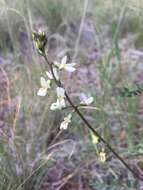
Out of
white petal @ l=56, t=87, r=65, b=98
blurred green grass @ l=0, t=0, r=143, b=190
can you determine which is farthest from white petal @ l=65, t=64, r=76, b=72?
blurred green grass @ l=0, t=0, r=143, b=190

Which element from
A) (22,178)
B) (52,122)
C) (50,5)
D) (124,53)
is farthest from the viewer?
(50,5)

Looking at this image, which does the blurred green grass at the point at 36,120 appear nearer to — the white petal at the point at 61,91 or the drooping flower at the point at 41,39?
the white petal at the point at 61,91

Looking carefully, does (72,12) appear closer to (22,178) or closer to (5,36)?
(5,36)

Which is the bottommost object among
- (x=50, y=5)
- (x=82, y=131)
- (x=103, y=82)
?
(x=82, y=131)

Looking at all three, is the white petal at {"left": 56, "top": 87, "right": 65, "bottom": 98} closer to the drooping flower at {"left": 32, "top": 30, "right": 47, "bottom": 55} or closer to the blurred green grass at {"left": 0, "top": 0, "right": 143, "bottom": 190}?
the drooping flower at {"left": 32, "top": 30, "right": 47, "bottom": 55}

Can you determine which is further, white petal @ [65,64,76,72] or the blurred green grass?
the blurred green grass

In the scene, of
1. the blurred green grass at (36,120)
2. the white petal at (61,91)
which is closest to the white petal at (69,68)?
the white petal at (61,91)

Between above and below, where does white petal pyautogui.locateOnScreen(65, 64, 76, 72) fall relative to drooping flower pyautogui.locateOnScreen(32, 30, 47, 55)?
below

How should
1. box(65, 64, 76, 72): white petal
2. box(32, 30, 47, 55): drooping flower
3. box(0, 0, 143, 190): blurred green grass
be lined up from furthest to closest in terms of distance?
1. box(0, 0, 143, 190): blurred green grass
2. box(65, 64, 76, 72): white petal
3. box(32, 30, 47, 55): drooping flower

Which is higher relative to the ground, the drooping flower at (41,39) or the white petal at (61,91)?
the drooping flower at (41,39)

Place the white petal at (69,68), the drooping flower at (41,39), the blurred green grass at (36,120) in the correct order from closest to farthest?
the drooping flower at (41,39) < the white petal at (69,68) < the blurred green grass at (36,120)

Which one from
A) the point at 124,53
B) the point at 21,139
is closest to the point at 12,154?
the point at 21,139
